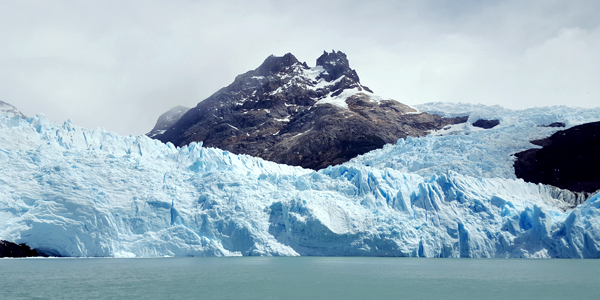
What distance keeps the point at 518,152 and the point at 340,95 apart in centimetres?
6313

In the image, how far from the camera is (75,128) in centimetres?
3419

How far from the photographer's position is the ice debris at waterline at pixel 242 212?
25.3 metres

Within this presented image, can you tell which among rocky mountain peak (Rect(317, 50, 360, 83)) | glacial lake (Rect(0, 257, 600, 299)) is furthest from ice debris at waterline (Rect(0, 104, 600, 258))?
rocky mountain peak (Rect(317, 50, 360, 83))

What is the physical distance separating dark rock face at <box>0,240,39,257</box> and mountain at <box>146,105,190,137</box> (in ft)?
337

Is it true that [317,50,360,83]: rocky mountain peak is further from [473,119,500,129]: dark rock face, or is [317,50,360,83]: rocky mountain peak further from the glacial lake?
the glacial lake

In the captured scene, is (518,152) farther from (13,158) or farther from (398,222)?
(13,158)

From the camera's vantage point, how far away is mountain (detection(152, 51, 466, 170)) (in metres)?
83.8

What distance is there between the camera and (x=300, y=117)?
323ft

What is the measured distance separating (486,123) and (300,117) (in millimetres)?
37622

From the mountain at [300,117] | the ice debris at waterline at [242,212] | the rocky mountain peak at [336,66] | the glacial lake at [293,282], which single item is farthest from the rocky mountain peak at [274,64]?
the glacial lake at [293,282]

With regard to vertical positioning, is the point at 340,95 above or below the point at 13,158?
above

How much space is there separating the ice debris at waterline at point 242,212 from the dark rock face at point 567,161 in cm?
1602

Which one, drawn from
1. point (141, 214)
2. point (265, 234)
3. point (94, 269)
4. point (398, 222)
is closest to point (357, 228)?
point (398, 222)

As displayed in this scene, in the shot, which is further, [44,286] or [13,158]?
[13,158]
